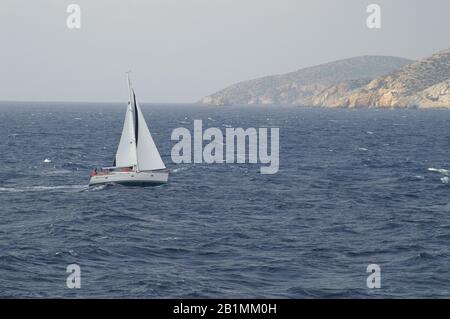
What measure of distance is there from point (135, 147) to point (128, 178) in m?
2.92

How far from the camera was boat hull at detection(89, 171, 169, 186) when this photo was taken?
57469mm

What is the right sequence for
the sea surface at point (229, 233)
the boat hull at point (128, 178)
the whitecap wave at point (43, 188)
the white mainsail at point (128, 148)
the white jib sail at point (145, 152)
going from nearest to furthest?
the sea surface at point (229, 233) → the whitecap wave at point (43, 188) → the boat hull at point (128, 178) → the white mainsail at point (128, 148) → the white jib sail at point (145, 152)

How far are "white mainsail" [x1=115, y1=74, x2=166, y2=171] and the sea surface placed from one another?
7.62ft

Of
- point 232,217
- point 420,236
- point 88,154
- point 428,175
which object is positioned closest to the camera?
point 420,236

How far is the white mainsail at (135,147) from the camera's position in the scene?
5784 centimetres

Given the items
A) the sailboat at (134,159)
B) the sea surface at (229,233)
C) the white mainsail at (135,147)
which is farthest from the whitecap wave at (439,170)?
the white mainsail at (135,147)

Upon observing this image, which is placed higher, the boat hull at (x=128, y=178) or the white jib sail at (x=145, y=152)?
the white jib sail at (x=145, y=152)

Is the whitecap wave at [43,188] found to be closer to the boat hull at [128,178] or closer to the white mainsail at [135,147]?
the boat hull at [128,178]

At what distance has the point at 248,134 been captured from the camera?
14900 centimetres

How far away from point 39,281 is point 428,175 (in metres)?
50.5

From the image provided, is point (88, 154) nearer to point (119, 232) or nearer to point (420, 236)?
point (119, 232)

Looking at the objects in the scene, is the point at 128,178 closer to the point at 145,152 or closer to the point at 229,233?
the point at 145,152
